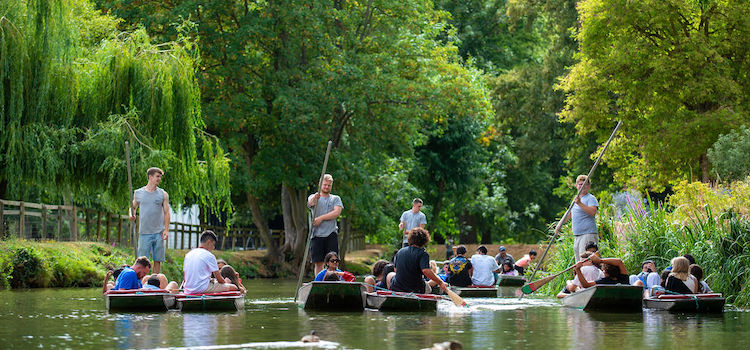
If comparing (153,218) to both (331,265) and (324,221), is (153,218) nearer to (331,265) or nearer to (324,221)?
(324,221)

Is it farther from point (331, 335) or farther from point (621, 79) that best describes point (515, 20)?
point (331, 335)

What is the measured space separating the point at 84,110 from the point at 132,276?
11013 mm

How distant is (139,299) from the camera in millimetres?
14039

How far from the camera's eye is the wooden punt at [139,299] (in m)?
14.0

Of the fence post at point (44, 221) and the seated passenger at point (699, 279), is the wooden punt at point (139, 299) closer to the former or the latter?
the seated passenger at point (699, 279)

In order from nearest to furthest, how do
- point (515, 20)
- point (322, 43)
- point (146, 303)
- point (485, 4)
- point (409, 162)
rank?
1. point (146, 303)
2. point (322, 43)
3. point (515, 20)
4. point (409, 162)
5. point (485, 4)

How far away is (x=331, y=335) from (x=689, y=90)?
73.2 ft

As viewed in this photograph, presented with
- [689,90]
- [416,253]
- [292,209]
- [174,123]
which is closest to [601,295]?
[416,253]

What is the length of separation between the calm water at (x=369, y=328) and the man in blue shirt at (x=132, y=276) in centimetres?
47

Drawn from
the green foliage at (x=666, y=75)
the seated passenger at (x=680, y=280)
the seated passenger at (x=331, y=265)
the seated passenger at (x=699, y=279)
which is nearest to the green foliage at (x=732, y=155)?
the green foliage at (x=666, y=75)

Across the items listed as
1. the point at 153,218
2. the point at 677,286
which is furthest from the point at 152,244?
the point at 677,286

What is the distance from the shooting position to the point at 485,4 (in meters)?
53.3

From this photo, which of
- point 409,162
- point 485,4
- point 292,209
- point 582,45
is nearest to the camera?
point 582,45

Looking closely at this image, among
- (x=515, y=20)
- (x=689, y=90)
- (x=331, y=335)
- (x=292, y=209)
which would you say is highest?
(x=515, y=20)
